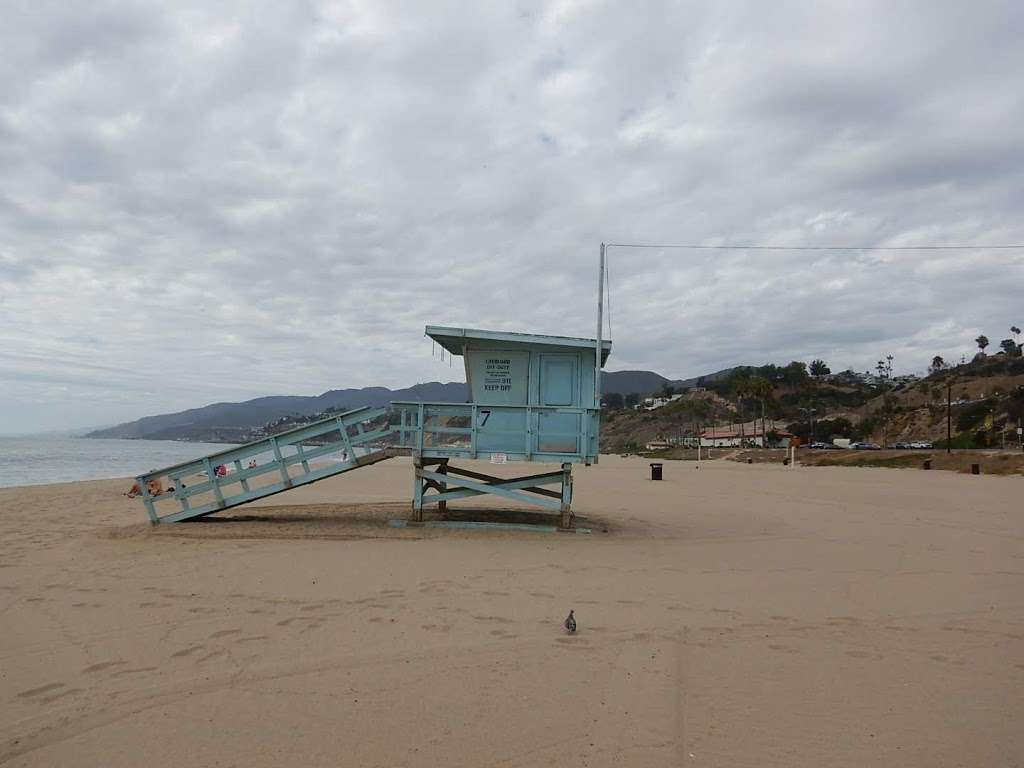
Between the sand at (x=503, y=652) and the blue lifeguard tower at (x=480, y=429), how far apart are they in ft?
5.60

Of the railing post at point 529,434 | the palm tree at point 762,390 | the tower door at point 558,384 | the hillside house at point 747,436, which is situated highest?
the palm tree at point 762,390

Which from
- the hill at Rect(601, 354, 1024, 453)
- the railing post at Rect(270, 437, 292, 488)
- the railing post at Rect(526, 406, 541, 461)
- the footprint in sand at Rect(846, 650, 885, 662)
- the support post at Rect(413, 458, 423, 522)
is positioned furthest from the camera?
the hill at Rect(601, 354, 1024, 453)

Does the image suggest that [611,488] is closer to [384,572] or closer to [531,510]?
[531,510]

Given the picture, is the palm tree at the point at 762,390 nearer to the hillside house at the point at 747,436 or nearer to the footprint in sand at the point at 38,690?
the hillside house at the point at 747,436

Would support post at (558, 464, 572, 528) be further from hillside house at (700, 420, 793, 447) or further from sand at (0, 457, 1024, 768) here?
hillside house at (700, 420, 793, 447)

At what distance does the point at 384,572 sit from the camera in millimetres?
8516

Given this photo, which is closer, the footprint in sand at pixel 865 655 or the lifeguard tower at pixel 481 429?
the footprint in sand at pixel 865 655

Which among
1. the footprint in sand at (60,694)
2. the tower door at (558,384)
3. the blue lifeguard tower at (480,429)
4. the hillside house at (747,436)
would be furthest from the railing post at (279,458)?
the hillside house at (747,436)

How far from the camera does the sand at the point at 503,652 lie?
3.96m

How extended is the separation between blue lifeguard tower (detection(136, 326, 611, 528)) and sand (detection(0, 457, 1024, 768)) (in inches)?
67.2

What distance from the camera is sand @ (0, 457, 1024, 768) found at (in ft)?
13.0

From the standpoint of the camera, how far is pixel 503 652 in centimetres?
552

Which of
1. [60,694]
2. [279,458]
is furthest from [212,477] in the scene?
[60,694]

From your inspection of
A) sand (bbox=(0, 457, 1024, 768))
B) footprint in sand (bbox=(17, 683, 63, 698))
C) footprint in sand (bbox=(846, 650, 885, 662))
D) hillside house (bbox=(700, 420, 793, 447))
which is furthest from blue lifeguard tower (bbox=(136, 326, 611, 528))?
hillside house (bbox=(700, 420, 793, 447))
